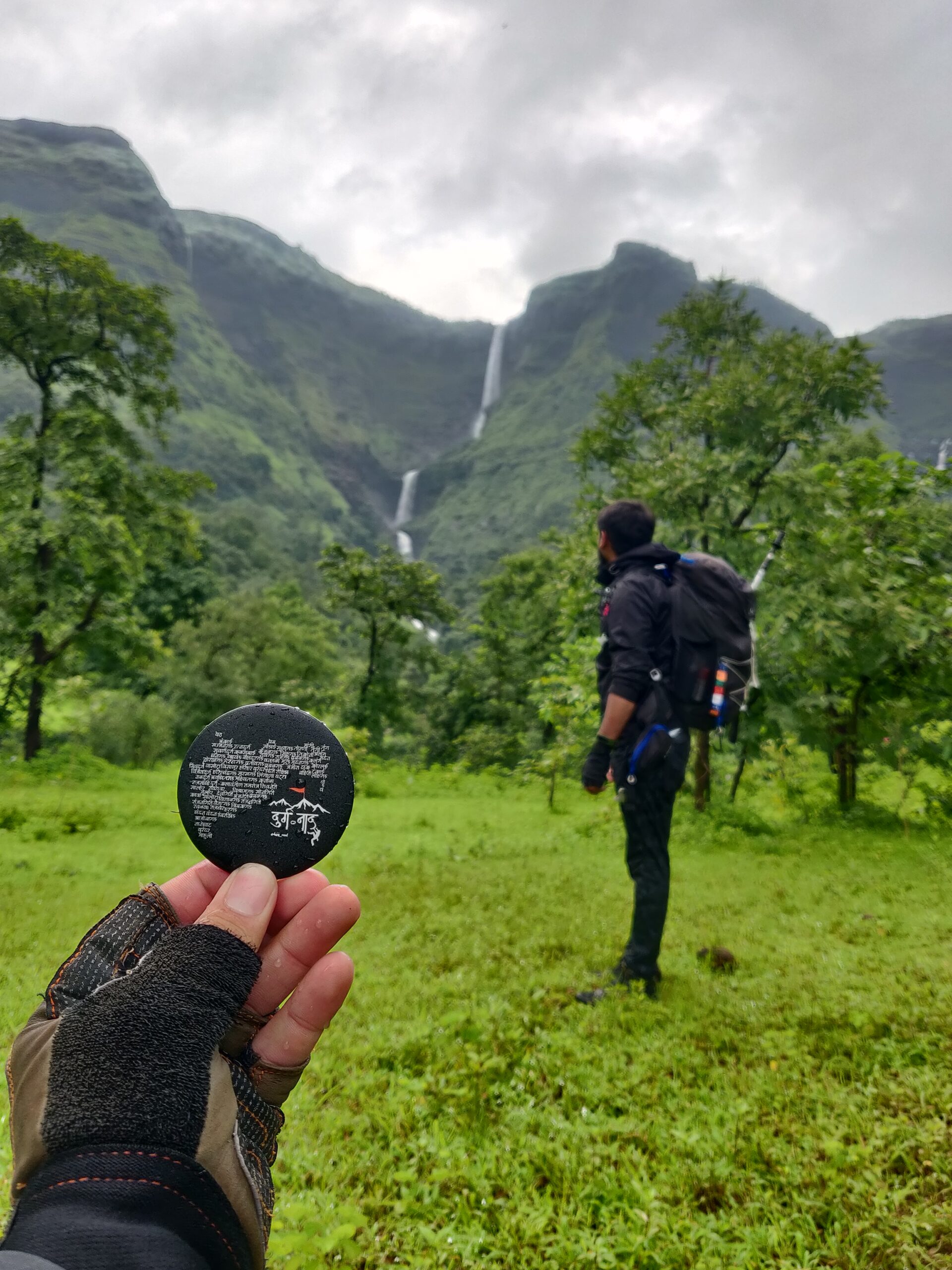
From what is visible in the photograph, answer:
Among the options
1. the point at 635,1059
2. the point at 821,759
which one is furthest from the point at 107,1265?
the point at 821,759

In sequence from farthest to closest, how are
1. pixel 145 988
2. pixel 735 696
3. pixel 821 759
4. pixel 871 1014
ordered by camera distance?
pixel 821 759 → pixel 735 696 → pixel 871 1014 → pixel 145 988

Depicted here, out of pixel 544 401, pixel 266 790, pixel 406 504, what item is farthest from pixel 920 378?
pixel 266 790

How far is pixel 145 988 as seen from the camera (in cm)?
133

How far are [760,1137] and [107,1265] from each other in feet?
8.73

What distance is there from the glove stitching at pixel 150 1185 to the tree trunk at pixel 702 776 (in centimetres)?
958

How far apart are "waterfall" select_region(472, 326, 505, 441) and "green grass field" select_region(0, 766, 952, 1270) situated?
160m

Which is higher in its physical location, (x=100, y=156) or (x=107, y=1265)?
(x=100, y=156)

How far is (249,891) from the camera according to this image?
1.64 m

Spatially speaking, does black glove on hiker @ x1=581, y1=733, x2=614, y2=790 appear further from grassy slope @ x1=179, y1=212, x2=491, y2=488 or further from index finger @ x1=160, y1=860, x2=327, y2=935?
grassy slope @ x1=179, y1=212, x2=491, y2=488

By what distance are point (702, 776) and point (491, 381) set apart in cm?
19140

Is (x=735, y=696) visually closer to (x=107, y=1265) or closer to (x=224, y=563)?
(x=107, y=1265)

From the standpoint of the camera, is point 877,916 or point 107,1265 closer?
point 107,1265

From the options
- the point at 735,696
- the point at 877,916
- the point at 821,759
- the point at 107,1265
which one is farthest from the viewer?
the point at 821,759

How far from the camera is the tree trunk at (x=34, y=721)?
1382cm
